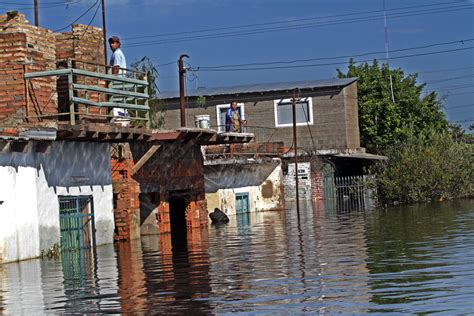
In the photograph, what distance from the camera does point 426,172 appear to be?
47.3 metres

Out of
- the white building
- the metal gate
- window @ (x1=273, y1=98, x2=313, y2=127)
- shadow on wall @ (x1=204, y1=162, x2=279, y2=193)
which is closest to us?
the white building

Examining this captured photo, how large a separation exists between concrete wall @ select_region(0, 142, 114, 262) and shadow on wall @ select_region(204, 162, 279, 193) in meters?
14.4

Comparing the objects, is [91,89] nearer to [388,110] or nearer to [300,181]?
[300,181]

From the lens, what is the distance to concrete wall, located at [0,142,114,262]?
2386cm

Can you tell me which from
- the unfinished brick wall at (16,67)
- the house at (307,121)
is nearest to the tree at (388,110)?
the house at (307,121)

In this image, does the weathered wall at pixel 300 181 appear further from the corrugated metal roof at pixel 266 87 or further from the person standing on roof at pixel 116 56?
the person standing on roof at pixel 116 56

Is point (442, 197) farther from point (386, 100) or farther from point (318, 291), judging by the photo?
point (318, 291)

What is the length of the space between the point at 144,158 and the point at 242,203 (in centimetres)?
1627

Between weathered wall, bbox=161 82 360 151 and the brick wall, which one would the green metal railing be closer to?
the brick wall

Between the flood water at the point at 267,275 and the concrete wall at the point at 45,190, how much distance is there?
646mm

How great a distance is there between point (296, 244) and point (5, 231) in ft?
22.1

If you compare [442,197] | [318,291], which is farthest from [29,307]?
[442,197]

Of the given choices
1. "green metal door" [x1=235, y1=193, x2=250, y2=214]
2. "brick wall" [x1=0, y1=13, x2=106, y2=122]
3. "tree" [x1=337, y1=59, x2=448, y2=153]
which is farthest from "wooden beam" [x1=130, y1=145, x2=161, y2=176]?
"tree" [x1=337, y1=59, x2=448, y2=153]

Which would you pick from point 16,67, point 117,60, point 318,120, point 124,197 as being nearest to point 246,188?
point 318,120
